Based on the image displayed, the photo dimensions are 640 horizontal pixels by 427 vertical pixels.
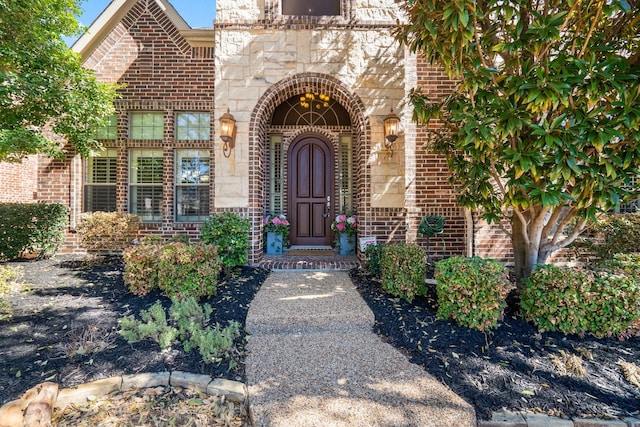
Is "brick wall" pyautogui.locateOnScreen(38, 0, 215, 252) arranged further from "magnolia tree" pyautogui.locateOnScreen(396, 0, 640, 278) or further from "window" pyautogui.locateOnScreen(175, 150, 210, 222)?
"magnolia tree" pyautogui.locateOnScreen(396, 0, 640, 278)

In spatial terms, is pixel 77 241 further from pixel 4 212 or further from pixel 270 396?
pixel 270 396

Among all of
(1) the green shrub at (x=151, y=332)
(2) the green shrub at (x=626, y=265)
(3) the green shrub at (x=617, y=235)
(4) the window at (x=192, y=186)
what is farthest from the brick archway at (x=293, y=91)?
(3) the green shrub at (x=617, y=235)

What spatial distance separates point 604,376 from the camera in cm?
214

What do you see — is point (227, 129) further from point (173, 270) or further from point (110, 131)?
point (110, 131)

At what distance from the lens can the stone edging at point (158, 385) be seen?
1.86 metres

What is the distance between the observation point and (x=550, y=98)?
2402 millimetres

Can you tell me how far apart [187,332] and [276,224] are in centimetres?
316

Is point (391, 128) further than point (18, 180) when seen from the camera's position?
No

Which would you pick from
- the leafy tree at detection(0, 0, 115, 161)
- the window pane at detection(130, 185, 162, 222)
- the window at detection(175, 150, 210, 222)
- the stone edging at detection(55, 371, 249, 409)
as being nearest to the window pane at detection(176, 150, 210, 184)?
the window at detection(175, 150, 210, 222)

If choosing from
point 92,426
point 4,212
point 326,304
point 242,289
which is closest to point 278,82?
point 242,289

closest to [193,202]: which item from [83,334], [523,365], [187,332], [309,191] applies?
[309,191]

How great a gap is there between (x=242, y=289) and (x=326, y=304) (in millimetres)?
1236

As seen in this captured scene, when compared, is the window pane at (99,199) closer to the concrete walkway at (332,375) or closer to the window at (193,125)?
the window at (193,125)

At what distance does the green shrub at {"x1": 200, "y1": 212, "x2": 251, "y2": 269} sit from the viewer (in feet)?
14.3
